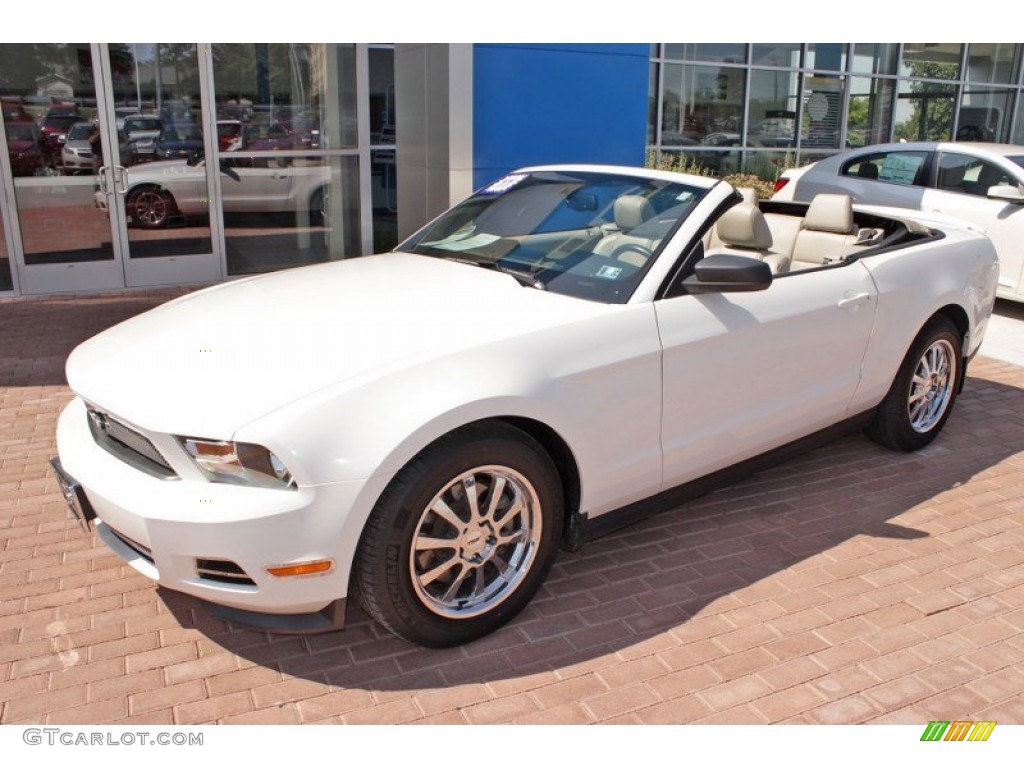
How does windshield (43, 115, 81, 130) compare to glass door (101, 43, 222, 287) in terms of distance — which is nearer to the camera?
windshield (43, 115, 81, 130)

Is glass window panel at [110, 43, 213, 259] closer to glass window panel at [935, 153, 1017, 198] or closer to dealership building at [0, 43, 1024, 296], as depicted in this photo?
dealership building at [0, 43, 1024, 296]

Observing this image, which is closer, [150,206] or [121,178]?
[121,178]

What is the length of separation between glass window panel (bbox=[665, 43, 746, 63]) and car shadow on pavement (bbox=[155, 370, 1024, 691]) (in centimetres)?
1092

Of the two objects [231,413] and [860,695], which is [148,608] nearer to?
[231,413]

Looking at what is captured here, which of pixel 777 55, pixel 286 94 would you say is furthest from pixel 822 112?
pixel 286 94

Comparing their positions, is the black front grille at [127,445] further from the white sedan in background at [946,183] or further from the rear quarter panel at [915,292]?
the white sedan in background at [946,183]

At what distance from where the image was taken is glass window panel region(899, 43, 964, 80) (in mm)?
18109

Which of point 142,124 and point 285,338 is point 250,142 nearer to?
point 142,124

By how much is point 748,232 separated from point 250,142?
6.85 metres

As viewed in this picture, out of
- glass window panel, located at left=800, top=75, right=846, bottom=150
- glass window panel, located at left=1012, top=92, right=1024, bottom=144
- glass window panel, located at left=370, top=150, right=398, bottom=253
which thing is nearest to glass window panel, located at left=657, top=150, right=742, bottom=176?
glass window panel, located at left=800, top=75, right=846, bottom=150

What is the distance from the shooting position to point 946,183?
31.3 feet

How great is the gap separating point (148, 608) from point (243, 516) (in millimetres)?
1128
